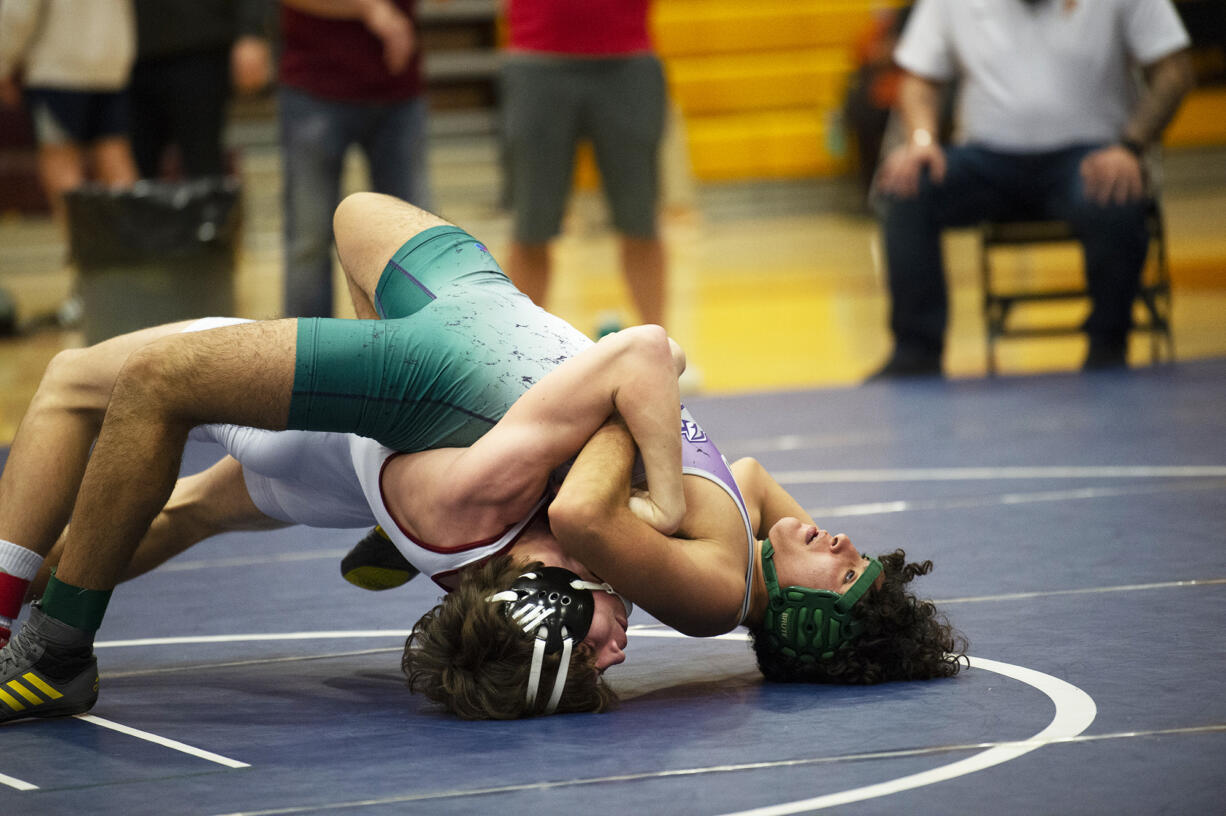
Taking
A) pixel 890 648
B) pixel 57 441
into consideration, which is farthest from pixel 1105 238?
pixel 57 441

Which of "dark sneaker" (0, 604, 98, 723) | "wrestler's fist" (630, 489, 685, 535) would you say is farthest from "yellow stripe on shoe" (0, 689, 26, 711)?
"wrestler's fist" (630, 489, 685, 535)

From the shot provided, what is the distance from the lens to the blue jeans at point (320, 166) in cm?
542

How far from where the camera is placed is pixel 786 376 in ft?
19.1

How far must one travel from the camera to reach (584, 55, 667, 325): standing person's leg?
535cm

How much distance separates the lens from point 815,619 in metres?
2.45

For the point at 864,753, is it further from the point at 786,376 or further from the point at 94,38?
the point at 94,38

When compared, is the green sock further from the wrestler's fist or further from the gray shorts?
the gray shorts

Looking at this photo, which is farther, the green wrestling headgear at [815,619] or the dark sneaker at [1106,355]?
the dark sneaker at [1106,355]

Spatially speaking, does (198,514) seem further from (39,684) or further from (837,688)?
(837,688)

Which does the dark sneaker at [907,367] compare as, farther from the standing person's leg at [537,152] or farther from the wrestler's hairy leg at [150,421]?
the wrestler's hairy leg at [150,421]

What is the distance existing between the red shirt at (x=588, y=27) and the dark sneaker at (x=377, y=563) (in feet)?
9.49

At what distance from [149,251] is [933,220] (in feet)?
8.86

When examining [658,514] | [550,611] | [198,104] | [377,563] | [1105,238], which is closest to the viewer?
[550,611]

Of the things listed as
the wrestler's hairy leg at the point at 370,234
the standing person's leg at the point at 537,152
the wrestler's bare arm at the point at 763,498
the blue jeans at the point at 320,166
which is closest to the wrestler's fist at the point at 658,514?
the wrestler's bare arm at the point at 763,498
